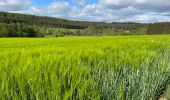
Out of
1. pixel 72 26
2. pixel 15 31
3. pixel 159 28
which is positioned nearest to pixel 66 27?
pixel 72 26

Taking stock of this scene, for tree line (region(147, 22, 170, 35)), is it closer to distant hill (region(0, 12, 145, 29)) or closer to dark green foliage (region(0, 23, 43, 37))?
distant hill (region(0, 12, 145, 29))

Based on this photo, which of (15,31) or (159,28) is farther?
(159,28)

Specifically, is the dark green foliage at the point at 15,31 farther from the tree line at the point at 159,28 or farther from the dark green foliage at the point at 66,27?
the tree line at the point at 159,28

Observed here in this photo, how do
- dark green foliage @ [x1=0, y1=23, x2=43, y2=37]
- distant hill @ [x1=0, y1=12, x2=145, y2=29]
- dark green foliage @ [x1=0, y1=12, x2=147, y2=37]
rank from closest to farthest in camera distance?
dark green foliage @ [x1=0, y1=23, x2=43, y2=37] → dark green foliage @ [x1=0, y1=12, x2=147, y2=37] → distant hill @ [x1=0, y1=12, x2=145, y2=29]

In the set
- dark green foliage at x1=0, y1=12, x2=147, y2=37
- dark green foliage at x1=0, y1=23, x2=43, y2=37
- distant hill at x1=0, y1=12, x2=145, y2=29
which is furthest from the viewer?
distant hill at x1=0, y1=12, x2=145, y2=29

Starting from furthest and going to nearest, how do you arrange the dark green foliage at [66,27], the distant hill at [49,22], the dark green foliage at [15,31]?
the distant hill at [49,22] < the dark green foliage at [66,27] < the dark green foliage at [15,31]

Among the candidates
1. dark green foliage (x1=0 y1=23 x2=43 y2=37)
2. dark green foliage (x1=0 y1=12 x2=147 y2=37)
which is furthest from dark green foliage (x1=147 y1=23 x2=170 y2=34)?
dark green foliage (x1=0 y1=23 x2=43 y2=37)

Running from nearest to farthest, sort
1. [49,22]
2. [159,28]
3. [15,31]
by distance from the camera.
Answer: [15,31], [159,28], [49,22]

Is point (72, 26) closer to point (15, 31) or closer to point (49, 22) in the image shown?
point (49, 22)

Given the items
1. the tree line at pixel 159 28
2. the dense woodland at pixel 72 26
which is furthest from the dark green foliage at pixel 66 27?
the tree line at pixel 159 28

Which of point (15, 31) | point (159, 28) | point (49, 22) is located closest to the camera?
point (15, 31)

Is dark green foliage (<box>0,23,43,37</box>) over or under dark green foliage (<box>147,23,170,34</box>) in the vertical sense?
over

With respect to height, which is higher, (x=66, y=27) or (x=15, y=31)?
(x=15, y=31)

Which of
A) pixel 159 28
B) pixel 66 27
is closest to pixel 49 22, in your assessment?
pixel 66 27
